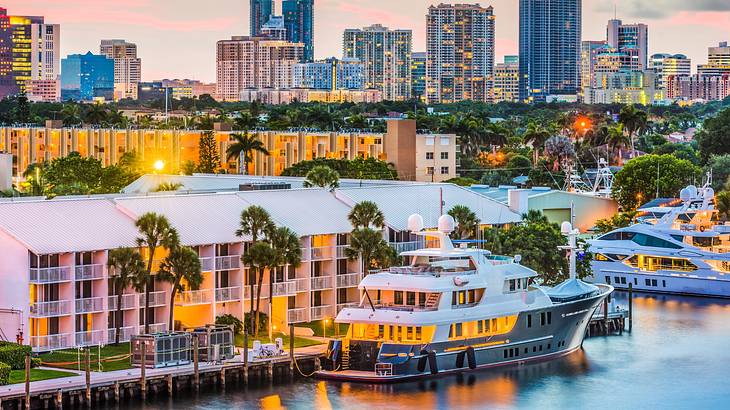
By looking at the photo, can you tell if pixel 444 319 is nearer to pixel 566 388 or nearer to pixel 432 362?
pixel 432 362

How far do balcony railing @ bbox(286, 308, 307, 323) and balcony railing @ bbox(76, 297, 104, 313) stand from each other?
10.1m

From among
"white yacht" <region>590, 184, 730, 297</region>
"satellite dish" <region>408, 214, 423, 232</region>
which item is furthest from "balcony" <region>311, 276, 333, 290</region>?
"white yacht" <region>590, 184, 730, 297</region>

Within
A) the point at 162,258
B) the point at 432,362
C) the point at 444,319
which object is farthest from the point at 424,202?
the point at 432,362

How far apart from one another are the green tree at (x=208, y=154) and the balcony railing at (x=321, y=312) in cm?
7491

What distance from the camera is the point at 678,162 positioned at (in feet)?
432

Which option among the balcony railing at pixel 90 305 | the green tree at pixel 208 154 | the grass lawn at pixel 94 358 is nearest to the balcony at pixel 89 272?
the balcony railing at pixel 90 305

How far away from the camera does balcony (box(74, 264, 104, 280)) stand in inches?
2442

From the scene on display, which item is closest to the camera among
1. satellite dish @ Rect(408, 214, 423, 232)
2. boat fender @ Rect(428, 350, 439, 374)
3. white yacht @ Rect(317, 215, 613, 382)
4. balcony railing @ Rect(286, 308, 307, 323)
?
white yacht @ Rect(317, 215, 613, 382)

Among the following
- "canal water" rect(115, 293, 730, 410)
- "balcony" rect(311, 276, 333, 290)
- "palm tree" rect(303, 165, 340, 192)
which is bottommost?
"canal water" rect(115, 293, 730, 410)

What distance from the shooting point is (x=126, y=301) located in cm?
6344

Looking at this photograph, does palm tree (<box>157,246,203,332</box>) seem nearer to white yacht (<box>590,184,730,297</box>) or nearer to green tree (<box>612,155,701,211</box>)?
white yacht (<box>590,184,730,297</box>)

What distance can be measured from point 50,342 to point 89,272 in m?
3.18

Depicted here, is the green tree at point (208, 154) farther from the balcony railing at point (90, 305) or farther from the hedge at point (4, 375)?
the hedge at point (4, 375)

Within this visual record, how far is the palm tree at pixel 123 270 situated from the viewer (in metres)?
62.3
